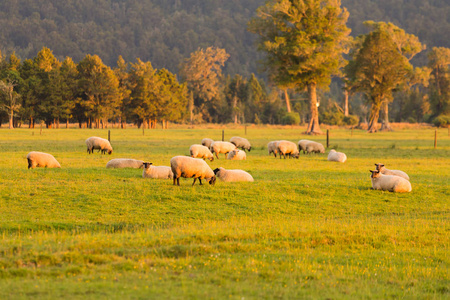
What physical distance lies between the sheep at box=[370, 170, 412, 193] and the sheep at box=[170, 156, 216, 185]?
634cm

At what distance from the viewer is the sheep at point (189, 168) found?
59.1ft

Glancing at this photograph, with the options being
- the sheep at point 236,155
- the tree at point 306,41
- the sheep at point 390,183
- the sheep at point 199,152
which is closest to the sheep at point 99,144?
the sheep at point 199,152

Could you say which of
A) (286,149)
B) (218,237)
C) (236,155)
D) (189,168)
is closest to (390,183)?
(189,168)

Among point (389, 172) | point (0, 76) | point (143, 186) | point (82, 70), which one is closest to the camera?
point (143, 186)

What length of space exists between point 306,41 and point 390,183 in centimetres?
5311

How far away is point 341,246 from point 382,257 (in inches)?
40.1

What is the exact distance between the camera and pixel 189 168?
18234mm

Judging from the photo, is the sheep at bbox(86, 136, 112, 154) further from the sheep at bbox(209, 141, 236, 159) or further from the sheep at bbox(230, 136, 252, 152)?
the sheep at bbox(230, 136, 252, 152)

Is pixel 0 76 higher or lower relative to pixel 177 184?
higher

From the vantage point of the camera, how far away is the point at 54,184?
1834 cm

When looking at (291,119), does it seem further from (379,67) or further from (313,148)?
(313,148)

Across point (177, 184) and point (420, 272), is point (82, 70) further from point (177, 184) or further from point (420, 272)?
point (420, 272)

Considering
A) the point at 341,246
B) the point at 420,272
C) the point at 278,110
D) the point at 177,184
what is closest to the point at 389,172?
the point at 177,184

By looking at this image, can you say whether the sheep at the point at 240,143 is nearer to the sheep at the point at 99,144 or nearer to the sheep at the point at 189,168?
the sheep at the point at 99,144
